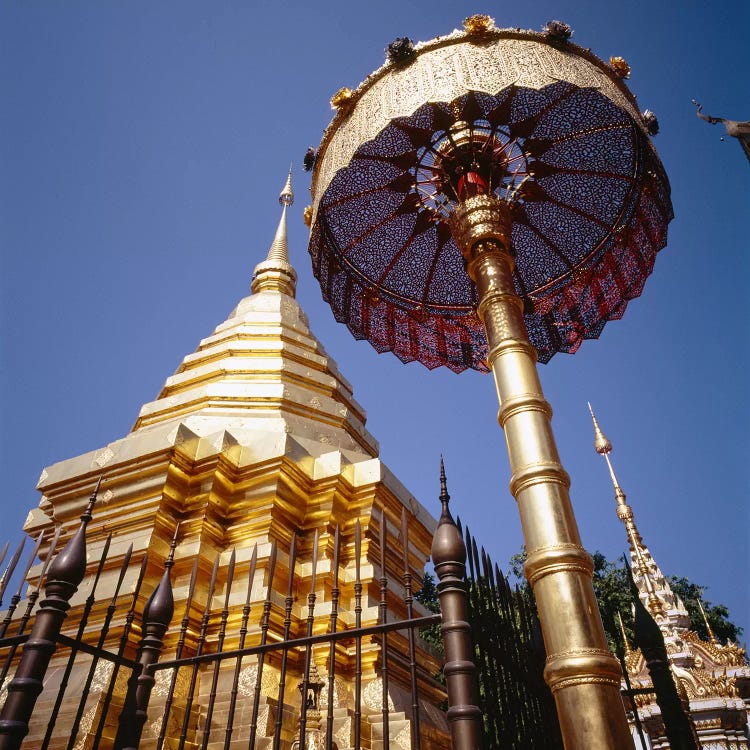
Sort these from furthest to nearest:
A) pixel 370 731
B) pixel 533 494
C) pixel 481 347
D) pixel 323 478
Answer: pixel 481 347, pixel 323 478, pixel 370 731, pixel 533 494

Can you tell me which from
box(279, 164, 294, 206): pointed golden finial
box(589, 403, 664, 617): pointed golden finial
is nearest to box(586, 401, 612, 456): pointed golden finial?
box(589, 403, 664, 617): pointed golden finial

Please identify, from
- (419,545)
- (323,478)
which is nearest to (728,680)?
(419,545)

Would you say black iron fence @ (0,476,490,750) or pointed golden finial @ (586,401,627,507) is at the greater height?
pointed golden finial @ (586,401,627,507)

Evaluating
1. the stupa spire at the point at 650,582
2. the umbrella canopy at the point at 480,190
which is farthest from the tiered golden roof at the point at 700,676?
the umbrella canopy at the point at 480,190

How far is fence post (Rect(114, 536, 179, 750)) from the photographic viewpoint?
284cm

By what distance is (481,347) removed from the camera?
24.4ft

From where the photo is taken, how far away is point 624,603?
2069cm

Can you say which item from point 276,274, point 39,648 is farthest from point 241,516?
point 276,274

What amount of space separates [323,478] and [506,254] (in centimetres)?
284

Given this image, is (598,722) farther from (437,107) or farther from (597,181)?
(597,181)

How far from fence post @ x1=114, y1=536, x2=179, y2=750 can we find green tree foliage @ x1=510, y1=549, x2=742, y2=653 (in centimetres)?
1785

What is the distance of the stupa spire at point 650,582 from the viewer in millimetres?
16031

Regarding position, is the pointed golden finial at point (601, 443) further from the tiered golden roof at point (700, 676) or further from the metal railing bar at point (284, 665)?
the metal railing bar at point (284, 665)

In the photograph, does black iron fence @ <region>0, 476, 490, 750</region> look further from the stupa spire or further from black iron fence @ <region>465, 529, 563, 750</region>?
the stupa spire
